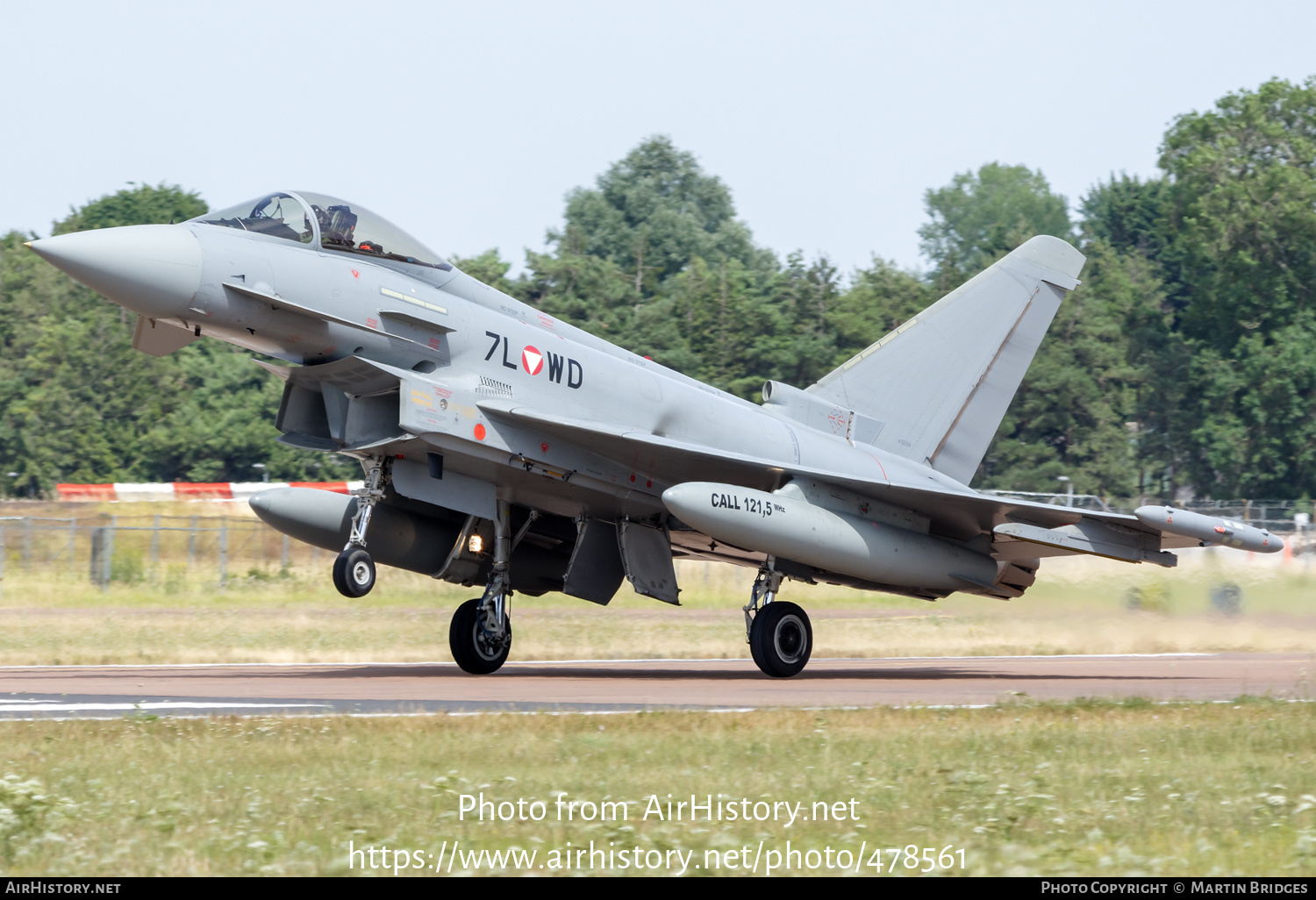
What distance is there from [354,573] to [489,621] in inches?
120

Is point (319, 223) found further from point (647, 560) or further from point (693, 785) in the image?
point (693, 785)

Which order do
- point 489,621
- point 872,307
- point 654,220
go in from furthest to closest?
1. point 654,220
2. point 872,307
3. point 489,621

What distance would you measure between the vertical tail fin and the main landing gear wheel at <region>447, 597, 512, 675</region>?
513 centimetres

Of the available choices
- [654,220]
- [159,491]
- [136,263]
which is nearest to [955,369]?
[136,263]

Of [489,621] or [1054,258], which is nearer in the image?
[489,621]

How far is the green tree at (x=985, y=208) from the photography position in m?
109

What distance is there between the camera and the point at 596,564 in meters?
15.2

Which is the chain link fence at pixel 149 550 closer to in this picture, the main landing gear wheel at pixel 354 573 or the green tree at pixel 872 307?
the main landing gear wheel at pixel 354 573

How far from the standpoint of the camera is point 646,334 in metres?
57.4

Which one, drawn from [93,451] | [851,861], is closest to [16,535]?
[93,451]

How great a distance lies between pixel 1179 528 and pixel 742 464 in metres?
4.52

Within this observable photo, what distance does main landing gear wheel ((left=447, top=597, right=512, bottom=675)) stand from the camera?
15.1 metres

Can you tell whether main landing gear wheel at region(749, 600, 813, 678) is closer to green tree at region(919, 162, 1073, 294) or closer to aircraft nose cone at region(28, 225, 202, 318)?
aircraft nose cone at region(28, 225, 202, 318)

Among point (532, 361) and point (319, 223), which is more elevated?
point (319, 223)
